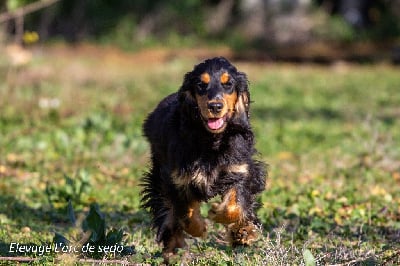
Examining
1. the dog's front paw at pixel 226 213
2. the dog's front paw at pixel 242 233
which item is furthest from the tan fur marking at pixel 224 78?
the dog's front paw at pixel 242 233

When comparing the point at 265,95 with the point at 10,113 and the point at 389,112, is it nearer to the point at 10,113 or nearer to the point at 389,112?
the point at 389,112

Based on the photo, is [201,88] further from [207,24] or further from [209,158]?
[207,24]

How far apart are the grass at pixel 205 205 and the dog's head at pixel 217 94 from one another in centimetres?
87

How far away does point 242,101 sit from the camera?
19.4 ft

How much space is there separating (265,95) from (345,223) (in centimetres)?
992

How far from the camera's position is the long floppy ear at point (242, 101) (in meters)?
5.86

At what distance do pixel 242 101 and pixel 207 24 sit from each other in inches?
964

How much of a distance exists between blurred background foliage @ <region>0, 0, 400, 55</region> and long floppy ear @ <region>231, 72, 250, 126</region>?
21.7 metres

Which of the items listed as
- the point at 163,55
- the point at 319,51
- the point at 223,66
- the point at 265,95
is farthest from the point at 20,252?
the point at 319,51

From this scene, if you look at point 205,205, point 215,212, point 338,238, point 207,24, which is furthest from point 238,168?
point 207,24

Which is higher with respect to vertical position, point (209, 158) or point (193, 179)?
point (209, 158)

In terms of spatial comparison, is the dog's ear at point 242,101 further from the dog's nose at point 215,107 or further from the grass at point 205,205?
the grass at point 205,205

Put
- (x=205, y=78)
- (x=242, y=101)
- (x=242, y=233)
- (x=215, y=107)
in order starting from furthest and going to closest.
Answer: (x=242, y=233)
(x=242, y=101)
(x=205, y=78)
(x=215, y=107)

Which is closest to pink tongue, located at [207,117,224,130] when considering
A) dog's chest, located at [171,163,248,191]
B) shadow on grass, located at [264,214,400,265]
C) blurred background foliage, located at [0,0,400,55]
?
dog's chest, located at [171,163,248,191]
